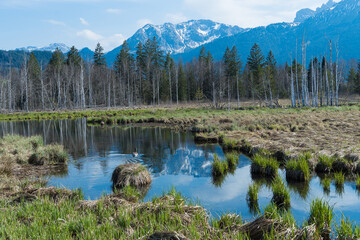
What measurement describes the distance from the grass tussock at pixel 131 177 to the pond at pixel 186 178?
38cm

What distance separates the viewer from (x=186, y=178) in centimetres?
1177

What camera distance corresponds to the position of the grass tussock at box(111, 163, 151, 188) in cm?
1046

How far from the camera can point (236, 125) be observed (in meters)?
24.6

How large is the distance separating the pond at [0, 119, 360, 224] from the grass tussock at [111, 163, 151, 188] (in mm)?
385

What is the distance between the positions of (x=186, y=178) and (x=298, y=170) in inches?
170

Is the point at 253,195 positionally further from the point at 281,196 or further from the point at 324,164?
the point at 324,164

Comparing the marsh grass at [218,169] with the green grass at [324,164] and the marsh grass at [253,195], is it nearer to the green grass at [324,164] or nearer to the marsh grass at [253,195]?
the marsh grass at [253,195]

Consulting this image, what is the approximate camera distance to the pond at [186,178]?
8.28 metres

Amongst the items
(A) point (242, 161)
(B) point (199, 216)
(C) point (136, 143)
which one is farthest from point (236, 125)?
(B) point (199, 216)

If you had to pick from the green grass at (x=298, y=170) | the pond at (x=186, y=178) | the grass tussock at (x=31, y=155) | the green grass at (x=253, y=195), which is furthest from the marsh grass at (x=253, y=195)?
the grass tussock at (x=31, y=155)

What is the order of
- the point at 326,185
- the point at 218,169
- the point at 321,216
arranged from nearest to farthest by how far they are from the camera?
the point at 321,216
the point at 326,185
the point at 218,169

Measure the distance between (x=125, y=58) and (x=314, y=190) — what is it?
2799 inches

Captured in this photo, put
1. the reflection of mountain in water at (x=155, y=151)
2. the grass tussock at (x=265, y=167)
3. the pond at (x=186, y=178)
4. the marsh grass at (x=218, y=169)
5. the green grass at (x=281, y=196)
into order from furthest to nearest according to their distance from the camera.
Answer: the reflection of mountain in water at (x=155, y=151) < the marsh grass at (x=218, y=169) < the grass tussock at (x=265, y=167) < the pond at (x=186, y=178) < the green grass at (x=281, y=196)

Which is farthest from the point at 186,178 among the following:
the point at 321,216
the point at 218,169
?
the point at 321,216
